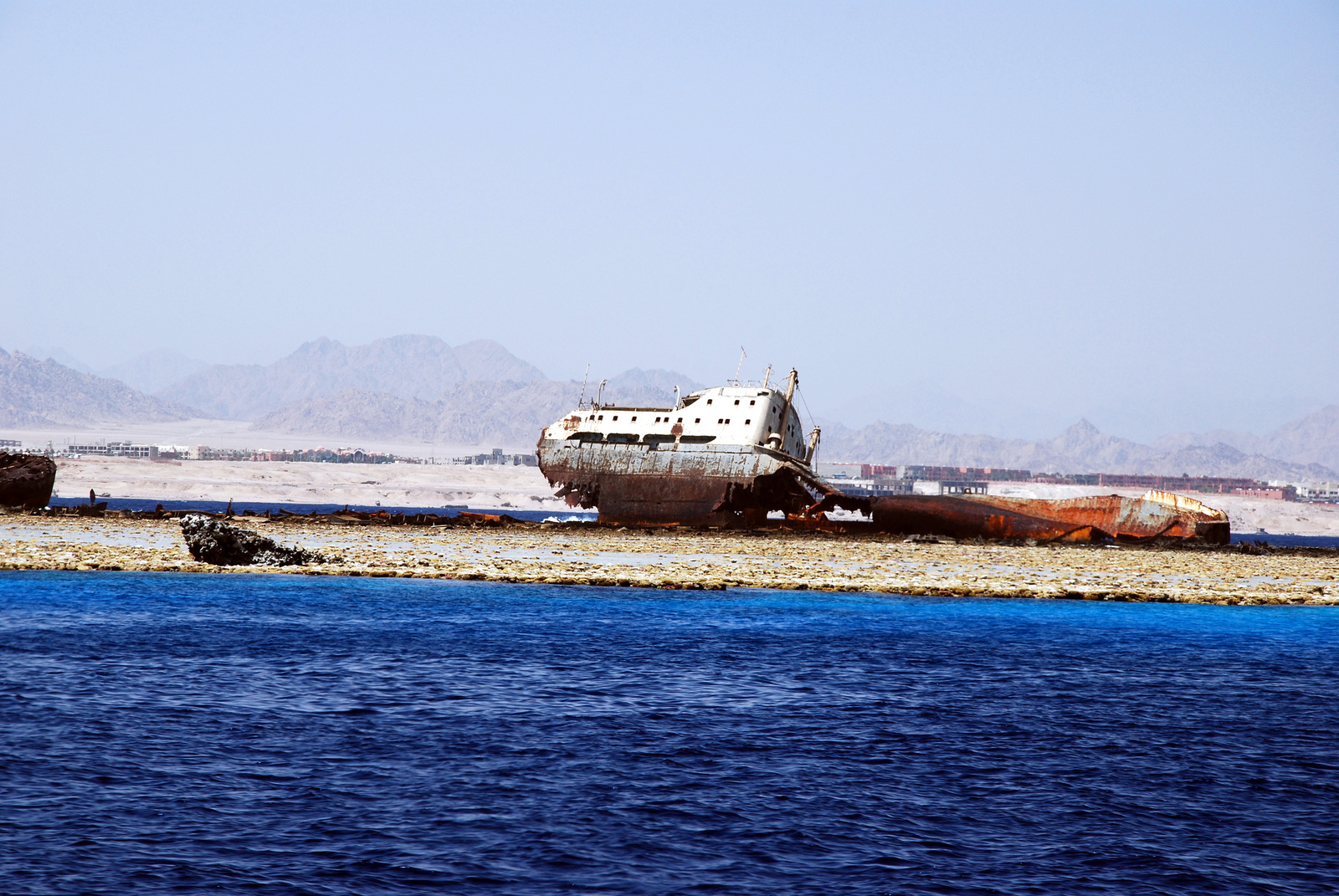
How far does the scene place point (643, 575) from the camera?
37156mm

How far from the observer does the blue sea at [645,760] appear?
962 centimetres

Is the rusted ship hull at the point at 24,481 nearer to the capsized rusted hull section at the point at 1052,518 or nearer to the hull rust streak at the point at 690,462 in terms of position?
the hull rust streak at the point at 690,462

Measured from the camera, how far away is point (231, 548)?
38.3m

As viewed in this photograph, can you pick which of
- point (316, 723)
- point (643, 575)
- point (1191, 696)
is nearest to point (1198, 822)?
point (1191, 696)

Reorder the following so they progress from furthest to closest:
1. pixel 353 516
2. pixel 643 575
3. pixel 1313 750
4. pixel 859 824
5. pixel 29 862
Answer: pixel 353 516 → pixel 643 575 → pixel 1313 750 → pixel 859 824 → pixel 29 862

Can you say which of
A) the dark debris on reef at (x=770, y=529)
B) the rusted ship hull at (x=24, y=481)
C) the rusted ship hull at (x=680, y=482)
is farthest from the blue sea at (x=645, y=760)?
the rusted ship hull at (x=24, y=481)

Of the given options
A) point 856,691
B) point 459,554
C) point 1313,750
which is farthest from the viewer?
point 459,554

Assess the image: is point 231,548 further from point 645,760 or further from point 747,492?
point 747,492

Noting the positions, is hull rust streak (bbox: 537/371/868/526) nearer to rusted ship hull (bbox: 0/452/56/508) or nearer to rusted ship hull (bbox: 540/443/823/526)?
rusted ship hull (bbox: 540/443/823/526)

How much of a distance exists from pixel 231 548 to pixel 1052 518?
4393cm

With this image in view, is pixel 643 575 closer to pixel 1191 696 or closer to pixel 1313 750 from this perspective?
pixel 1191 696

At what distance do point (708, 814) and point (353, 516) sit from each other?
60.8 meters

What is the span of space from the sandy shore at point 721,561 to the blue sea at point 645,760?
11.0 metres

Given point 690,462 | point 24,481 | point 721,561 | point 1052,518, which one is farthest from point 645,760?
point 24,481
